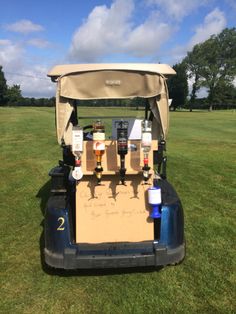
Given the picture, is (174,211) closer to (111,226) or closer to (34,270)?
(111,226)

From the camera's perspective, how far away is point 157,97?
165 inches

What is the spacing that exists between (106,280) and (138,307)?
59 cm

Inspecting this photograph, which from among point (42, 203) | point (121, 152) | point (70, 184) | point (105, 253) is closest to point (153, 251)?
point (105, 253)

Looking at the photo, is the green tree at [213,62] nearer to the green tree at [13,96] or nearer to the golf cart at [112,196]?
the green tree at [13,96]

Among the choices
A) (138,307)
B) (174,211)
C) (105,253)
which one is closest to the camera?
(138,307)

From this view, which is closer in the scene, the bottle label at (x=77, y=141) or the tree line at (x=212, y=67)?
the bottle label at (x=77, y=141)

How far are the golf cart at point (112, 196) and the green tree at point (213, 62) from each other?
61815mm

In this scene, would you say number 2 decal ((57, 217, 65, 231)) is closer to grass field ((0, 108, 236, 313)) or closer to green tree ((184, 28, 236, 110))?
grass field ((0, 108, 236, 313))

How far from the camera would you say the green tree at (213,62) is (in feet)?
205

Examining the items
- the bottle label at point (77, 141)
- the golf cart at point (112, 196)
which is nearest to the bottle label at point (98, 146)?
the golf cart at point (112, 196)

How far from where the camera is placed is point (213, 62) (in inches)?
2502

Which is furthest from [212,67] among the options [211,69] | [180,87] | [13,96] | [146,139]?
[146,139]

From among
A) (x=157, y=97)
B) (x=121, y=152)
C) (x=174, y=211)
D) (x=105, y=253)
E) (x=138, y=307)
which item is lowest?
(x=138, y=307)

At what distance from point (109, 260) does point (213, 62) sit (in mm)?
65426
